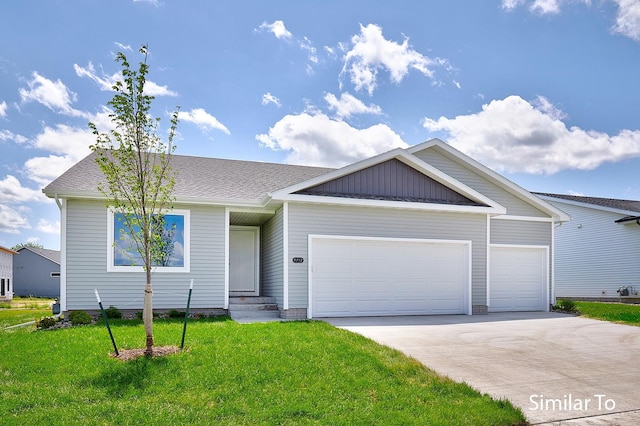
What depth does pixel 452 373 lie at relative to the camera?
6.73m

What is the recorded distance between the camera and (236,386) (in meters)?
5.93

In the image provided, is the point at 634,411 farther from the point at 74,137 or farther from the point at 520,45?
the point at 74,137

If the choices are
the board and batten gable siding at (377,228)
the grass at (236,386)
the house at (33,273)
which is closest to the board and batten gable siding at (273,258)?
the board and batten gable siding at (377,228)

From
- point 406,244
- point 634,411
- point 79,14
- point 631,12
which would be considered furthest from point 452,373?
point 631,12

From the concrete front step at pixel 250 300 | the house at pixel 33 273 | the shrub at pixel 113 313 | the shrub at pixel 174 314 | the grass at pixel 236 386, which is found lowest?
the house at pixel 33 273

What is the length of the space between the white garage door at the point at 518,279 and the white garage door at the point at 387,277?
1570mm

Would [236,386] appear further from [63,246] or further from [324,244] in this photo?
[63,246]

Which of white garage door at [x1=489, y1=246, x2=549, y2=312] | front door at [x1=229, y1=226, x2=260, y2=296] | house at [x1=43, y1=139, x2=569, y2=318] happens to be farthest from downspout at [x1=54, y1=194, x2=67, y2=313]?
white garage door at [x1=489, y1=246, x2=549, y2=312]

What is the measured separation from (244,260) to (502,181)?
8392mm

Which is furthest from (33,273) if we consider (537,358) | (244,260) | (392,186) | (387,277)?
(537,358)

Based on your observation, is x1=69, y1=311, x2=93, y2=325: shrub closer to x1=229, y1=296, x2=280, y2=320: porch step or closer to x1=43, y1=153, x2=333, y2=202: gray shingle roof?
x1=43, y1=153, x2=333, y2=202: gray shingle roof

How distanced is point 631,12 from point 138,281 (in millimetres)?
15100

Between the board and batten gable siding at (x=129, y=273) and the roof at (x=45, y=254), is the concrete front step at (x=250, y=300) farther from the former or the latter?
the roof at (x=45, y=254)

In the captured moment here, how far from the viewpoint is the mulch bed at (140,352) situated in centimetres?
725
